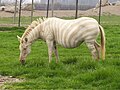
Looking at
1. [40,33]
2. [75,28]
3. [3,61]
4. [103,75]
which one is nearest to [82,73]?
[103,75]

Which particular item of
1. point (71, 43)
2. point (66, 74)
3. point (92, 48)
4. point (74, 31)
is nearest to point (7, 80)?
point (66, 74)

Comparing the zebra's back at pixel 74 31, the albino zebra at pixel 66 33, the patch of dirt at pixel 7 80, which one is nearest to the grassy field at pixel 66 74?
the patch of dirt at pixel 7 80

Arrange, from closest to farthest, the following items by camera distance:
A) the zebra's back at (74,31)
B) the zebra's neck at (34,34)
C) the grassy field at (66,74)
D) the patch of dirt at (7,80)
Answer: the grassy field at (66,74) → the patch of dirt at (7,80) → the zebra's back at (74,31) → the zebra's neck at (34,34)

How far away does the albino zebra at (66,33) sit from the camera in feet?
35.1

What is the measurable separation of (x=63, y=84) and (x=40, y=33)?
318cm

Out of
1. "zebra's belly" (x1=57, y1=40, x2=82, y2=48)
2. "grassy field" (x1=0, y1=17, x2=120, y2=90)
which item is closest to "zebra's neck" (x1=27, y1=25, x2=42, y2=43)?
"grassy field" (x1=0, y1=17, x2=120, y2=90)

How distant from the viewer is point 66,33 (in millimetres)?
10992

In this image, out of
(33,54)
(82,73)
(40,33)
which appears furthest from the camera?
(33,54)

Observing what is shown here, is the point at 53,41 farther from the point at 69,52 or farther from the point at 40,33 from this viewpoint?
the point at 69,52

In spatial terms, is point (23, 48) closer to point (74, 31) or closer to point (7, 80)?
point (74, 31)

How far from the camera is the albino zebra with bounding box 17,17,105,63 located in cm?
1069

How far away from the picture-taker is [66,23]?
11172 millimetres

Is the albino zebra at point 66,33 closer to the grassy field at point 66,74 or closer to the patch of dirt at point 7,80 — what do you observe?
the grassy field at point 66,74

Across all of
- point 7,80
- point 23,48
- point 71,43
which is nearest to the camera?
point 7,80
